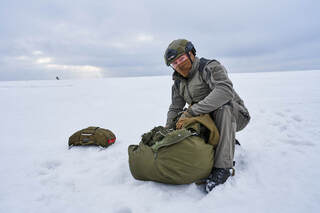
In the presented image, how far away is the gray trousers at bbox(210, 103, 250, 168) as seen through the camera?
2029 mm

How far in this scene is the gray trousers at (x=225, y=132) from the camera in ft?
6.66

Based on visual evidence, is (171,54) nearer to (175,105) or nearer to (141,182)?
(175,105)

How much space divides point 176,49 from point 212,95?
2.35 ft

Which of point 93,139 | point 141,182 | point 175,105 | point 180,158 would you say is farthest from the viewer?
point 93,139

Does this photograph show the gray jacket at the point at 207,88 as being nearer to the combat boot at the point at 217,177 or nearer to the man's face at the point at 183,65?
the man's face at the point at 183,65

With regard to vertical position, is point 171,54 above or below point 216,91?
above

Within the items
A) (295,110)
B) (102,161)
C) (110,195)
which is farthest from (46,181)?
(295,110)

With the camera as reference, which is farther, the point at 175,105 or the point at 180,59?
the point at 175,105

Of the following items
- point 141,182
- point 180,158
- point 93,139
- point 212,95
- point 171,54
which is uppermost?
point 171,54

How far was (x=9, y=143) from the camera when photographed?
11.9ft

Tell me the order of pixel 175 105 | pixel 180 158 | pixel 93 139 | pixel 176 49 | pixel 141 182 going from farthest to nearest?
1. pixel 93 139
2. pixel 175 105
3. pixel 176 49
4. pixel 141 182
5. pixel 180 158

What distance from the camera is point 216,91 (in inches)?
83.0

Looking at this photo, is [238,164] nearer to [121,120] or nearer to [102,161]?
[102,161]

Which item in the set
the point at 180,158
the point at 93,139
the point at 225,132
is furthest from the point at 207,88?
the point at 93,139
